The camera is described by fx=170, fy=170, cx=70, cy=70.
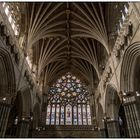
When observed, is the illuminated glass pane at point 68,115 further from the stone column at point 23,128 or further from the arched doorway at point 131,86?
the arched doorway at point 131,86

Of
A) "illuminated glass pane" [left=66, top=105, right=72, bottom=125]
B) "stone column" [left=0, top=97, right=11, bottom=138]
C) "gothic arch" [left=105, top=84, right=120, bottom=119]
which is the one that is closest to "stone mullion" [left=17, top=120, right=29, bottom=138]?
"stone column" [left=0, top=97, right=11, bottom=138]

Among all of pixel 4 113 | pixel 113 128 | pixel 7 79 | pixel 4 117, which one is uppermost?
pixel 7 79

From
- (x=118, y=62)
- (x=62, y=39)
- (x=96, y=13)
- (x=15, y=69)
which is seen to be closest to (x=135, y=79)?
(x=118, y=62)

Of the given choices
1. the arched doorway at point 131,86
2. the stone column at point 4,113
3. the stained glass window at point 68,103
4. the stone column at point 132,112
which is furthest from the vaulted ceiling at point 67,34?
the stone column at point 4,113

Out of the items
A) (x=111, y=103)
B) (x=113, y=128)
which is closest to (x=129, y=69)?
(x=111, y=103)

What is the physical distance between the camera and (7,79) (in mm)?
13938

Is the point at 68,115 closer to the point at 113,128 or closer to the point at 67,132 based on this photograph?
the point at 67,132

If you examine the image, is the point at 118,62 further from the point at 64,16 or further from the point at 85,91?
the point at 85,91

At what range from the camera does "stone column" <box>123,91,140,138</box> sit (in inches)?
475

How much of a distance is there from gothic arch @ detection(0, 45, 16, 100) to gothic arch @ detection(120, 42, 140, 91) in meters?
9.08

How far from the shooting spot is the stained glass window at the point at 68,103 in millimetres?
23339

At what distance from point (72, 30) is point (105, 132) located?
13055mm

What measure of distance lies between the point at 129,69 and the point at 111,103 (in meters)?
6.01

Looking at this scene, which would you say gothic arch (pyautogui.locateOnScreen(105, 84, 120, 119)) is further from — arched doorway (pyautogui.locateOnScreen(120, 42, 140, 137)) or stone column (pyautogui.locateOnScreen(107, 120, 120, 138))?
arched doorway (pyautogui.locateOnScreen(120, 42, 140, 137))
